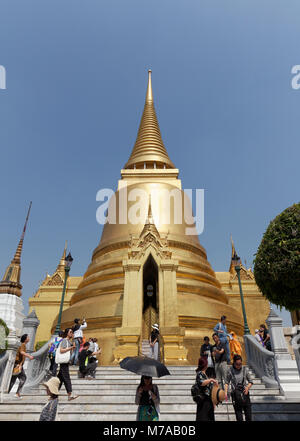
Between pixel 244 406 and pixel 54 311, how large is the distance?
19175mm

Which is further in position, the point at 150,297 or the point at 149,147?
the point at 149,147

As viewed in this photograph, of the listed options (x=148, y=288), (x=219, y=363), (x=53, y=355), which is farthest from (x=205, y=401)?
(x=148, y=288)

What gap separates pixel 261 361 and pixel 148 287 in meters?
7.13

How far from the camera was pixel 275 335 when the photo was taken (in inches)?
328

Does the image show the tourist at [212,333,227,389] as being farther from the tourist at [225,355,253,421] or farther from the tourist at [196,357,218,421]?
the tourist at [196,357,218,421]

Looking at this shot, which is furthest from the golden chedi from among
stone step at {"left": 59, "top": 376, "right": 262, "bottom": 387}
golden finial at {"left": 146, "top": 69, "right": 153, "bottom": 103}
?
golden finial at {"left": 146, "top": 69, "right": 153, "bottom": 103}

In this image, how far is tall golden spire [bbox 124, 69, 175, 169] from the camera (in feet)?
80.8

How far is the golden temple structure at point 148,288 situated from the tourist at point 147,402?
779 centimetres

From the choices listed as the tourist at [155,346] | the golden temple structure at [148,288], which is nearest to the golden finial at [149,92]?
the golden temple structure at [148,288]

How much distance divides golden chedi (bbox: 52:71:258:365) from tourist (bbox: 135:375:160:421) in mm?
7783

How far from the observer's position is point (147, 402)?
3.71 metres

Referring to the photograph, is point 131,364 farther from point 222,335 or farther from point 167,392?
point 222,335

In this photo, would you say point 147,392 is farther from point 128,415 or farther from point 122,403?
point 122,403
